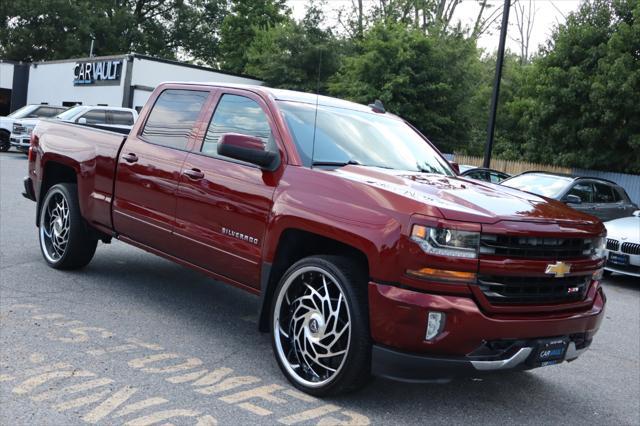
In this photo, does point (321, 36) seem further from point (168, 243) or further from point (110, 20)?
point (168, 243)

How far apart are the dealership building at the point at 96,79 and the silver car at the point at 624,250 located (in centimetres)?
2274

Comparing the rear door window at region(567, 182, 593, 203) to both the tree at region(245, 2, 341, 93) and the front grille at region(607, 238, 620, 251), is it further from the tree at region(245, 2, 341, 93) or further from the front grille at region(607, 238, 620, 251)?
the tree at region(245, 2, 341, 93)

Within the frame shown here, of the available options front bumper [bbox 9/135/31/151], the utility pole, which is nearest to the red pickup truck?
the utility pole

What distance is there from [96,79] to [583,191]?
2807 cm

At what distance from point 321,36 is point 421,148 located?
2983cm

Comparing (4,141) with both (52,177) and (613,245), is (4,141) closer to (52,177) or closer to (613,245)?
(52,177)

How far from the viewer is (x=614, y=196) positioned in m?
13.6

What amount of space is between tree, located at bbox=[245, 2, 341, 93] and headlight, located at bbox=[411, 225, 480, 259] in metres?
28.1

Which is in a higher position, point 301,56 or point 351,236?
point 301,56

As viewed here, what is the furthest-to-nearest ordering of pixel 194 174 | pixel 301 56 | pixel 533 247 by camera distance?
pixel 301 56 → pixel 194 174 → pixel 533 247

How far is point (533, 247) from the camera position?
3.76m

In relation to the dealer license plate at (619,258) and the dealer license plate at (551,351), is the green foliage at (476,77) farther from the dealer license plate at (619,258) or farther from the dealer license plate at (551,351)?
the dealer license plate at (551,351)

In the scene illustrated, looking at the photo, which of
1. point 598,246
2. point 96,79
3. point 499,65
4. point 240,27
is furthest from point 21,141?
point 240,27

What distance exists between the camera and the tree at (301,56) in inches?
1262
